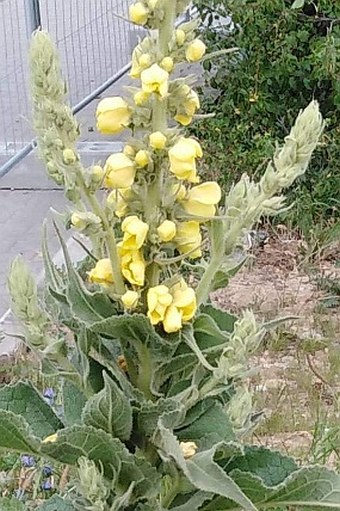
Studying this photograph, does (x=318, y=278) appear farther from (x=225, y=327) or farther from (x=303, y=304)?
(x=225, y=327)

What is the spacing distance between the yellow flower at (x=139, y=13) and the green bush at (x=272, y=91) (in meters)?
4.34

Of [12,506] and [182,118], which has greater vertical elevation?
[182,118]

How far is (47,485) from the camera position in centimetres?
272

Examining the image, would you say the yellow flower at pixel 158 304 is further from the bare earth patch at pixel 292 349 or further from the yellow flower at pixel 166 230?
the bare earth patch at pixel 292 349

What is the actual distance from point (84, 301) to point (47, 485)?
144 centimetres

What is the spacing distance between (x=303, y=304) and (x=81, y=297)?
3.64 meters

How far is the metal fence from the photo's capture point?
7.57 m

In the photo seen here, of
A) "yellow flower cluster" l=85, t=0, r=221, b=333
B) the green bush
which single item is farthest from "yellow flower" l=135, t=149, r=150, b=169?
the green bush

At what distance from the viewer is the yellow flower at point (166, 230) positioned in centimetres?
133

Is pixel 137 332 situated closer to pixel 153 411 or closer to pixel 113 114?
pixel 153 411

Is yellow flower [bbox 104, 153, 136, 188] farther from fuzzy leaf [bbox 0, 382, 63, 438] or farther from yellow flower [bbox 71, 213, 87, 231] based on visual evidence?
fuzzy leaf [bbox 0, 382, 63, 438]

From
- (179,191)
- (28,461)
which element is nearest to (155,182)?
(179,191)

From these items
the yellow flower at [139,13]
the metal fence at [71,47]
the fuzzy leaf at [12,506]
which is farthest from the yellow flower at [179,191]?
the metal fence at [71,47]

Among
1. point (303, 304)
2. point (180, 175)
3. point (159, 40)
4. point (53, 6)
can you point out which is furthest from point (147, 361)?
point (53, 6)
